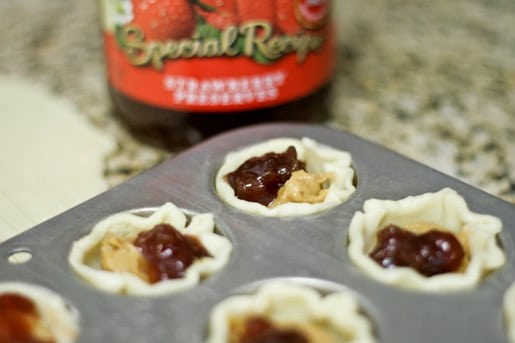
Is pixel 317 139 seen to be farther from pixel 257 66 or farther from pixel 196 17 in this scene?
pixel 196 17

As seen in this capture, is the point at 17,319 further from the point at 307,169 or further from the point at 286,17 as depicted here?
the point at 286,17

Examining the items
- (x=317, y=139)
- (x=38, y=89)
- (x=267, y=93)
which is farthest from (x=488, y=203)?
(x=38, y=89)

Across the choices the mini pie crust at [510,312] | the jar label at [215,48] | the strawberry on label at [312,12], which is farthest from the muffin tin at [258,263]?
the strawberry on label at [312,12]

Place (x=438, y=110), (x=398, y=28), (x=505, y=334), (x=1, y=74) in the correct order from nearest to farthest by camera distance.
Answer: (x=505, y=334) < (x=438, y=110) < (x=1, y=74) < (x=398, y=28)

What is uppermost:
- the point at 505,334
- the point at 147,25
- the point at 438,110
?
the point at 147,25

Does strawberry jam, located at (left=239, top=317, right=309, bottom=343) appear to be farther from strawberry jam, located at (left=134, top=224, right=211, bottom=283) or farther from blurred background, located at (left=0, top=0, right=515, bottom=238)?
blurred background, located at (left=0, top=0, right=515, bottom=238)
